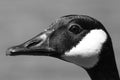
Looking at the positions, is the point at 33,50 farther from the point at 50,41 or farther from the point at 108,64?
the point at 108,64

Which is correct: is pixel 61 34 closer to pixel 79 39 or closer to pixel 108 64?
pixel 79 39

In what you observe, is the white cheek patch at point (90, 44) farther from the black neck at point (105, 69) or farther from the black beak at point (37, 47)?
the black beak at point (37, 47)

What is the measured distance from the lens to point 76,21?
738 centimetres

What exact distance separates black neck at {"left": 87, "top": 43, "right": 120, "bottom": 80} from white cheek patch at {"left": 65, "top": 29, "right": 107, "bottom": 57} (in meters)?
0.13

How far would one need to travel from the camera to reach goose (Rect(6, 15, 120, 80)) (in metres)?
7.26

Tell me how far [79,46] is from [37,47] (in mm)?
503

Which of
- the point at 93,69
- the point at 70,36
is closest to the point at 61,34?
the point at 70,36

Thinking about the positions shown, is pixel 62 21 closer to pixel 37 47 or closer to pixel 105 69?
pixel 37 47

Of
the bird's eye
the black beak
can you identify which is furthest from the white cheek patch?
the black beak

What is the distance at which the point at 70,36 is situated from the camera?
7496mm

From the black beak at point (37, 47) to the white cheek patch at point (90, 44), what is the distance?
25 centimetres

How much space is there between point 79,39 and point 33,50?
1.88ft

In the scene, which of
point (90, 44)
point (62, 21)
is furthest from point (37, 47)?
point (90, 44)

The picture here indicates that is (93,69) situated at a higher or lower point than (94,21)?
lower
